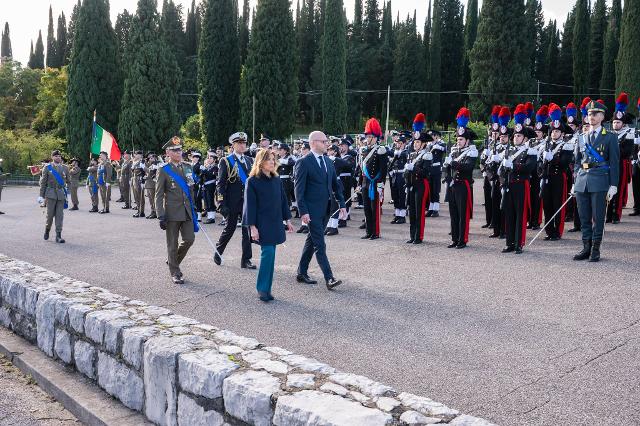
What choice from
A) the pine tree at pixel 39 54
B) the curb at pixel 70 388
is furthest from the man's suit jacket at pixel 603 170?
the pine tree at pixel 39 54

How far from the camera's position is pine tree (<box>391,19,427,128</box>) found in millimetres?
56781

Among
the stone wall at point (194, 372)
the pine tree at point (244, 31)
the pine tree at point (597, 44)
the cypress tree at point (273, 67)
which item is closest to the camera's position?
the stone wall at point (194, 372)

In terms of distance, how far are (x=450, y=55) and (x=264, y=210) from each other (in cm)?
5424

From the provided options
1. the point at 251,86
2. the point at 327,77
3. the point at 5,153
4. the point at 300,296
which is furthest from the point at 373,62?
the point at 300,296

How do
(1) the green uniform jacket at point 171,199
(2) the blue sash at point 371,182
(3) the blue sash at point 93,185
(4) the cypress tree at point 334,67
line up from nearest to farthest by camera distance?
(1) the green uniform jacket at point 171,199
(2) the blue sash at point 371,182
(3) the blue sash at point 93,185
(4) the cypress tree at point 334,67

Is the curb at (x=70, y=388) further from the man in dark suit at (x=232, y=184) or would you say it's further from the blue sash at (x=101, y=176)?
the blue sash at (x=101, y=176)

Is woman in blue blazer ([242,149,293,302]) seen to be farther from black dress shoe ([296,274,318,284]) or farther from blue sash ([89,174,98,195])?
blue sash ([89,174,98,195])

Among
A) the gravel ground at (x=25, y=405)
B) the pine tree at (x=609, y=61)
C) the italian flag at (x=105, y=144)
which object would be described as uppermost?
the pine tree at (x=609, y=61)

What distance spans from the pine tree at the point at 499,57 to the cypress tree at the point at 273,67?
1324 centimetres

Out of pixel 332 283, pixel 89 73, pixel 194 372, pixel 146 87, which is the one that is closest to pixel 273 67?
pixel 146 87

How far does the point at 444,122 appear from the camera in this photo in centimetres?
5844

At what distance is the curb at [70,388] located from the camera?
183 inches

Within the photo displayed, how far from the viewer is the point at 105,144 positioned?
21891 millimetres

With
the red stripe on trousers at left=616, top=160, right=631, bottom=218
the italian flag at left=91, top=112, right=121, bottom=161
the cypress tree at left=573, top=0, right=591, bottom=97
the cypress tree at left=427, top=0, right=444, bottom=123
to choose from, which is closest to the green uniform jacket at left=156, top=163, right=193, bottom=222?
the red stripe on trousers at left=616, top=160, right=631, bottom=218
